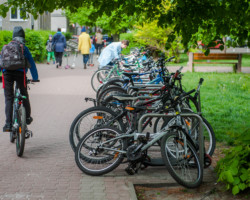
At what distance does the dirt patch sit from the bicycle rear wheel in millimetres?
1911

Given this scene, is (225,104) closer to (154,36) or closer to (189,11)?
(189,11)

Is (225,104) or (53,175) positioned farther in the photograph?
(225,104)

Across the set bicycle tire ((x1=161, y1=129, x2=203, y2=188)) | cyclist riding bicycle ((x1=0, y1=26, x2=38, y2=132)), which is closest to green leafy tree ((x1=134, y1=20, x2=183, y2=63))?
cyclist riding bicycle ((x1=0, y1=26, x2=38, y2=132))

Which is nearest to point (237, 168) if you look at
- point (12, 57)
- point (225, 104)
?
point (12, 57)

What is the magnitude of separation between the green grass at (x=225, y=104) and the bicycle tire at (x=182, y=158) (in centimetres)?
61

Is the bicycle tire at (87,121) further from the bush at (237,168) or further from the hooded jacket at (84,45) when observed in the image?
the hooded jacket at (84,45)

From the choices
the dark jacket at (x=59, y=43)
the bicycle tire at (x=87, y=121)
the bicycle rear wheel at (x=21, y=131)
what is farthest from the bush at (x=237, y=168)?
the dark jacket at (x=59, y=43)

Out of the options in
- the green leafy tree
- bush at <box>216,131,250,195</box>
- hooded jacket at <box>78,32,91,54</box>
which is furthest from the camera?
the green leafy tree

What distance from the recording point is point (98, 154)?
5.86 meters

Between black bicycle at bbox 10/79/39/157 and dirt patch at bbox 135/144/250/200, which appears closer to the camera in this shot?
dirt patch at bbox 135/144/250/200

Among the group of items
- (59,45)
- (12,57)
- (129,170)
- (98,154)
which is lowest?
(129,170)

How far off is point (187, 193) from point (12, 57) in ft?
10.7

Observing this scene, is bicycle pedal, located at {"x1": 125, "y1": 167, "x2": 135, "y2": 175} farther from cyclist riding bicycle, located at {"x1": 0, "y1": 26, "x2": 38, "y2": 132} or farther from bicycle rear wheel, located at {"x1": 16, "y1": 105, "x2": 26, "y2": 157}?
cyclist riding bicycle, located at {"x1": 0, "y1": 26, "x2": 38, "y2": 132}

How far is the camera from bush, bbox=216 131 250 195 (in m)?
4.95
